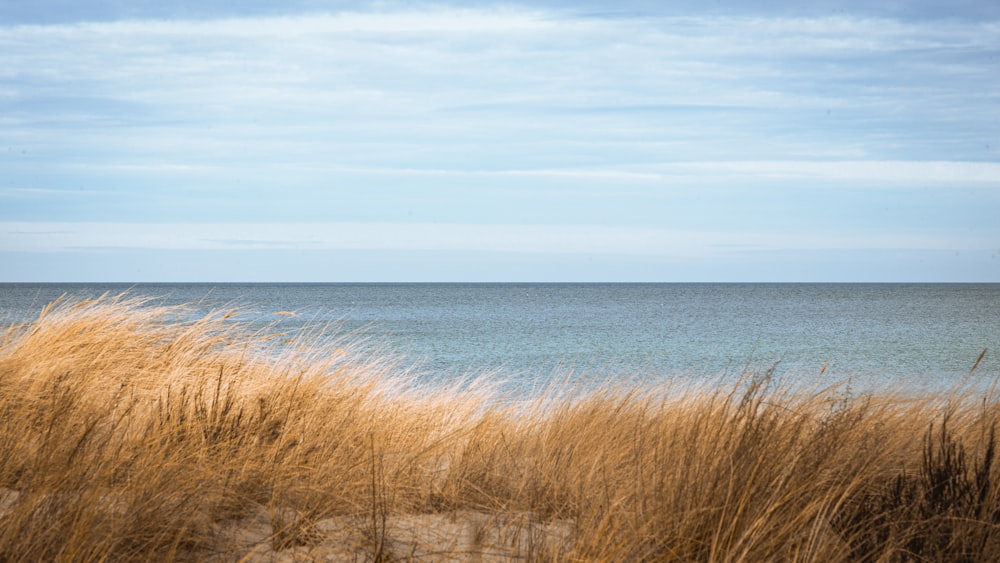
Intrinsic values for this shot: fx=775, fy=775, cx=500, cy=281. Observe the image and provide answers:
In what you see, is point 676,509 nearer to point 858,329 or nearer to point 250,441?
point 250,441

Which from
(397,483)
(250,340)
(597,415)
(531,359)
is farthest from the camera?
(531,359)

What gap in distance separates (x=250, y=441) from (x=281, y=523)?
4.18 feet

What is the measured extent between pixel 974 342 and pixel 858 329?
9.16 metres

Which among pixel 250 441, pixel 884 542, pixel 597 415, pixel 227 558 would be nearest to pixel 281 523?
pixel 227 558

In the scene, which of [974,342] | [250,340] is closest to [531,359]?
[250,340]

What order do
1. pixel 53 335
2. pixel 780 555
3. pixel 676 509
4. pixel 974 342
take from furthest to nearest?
pixel 974 342
pixel 53 335
pixel 676 509
pixel 780 555

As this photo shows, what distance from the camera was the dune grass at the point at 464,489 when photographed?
2738 mm

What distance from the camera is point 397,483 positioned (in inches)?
145

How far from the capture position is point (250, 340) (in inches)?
278

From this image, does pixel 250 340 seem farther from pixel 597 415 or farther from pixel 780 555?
pixel 780 555

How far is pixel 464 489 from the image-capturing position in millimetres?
3834

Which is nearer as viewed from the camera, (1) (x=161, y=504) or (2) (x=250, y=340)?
(1) (x=161, y=504)

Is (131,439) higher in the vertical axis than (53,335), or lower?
lower

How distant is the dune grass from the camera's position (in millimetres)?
2738
